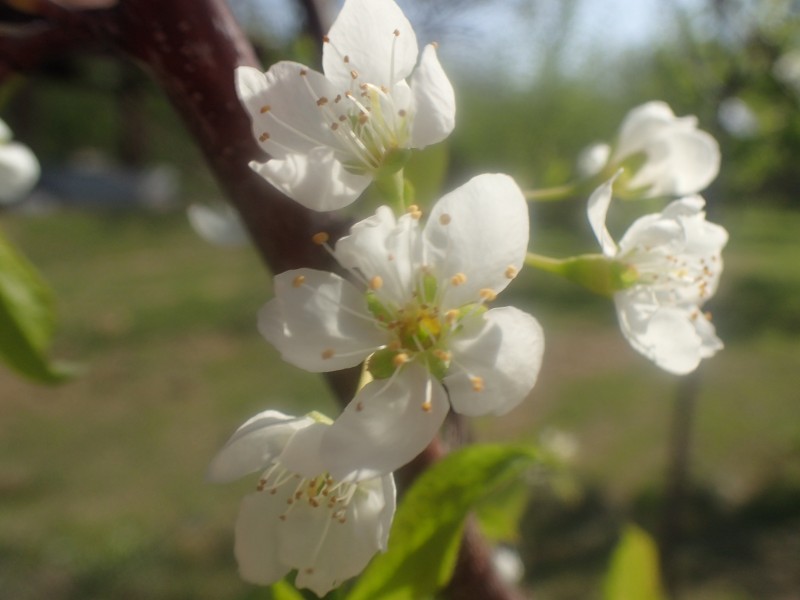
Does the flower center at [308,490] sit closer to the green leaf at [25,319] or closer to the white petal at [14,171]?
the green leaf at [25,319]

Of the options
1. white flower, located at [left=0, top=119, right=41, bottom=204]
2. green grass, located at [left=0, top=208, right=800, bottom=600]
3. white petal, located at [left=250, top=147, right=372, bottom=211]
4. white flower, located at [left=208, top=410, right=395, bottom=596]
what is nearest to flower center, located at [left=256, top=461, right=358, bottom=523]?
white flower, located at [left=208, top=410, right=395, bottom=596]

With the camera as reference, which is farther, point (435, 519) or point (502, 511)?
point (502, 511)

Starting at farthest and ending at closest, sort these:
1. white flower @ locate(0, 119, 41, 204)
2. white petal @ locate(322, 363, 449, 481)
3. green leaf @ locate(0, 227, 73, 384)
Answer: white flower @ locate(0, 119, 41, 204), green leaf @ locate(0, 227, 73, 384), white petal @ locate(322, 363, 449, 481)

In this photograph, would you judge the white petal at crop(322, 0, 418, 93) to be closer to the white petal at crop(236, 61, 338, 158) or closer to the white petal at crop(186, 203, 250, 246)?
the white petal at crop(236, 61, 338, 158)

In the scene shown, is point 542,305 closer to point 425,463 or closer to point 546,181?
point 546,181

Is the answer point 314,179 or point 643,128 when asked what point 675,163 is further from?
point 314,179

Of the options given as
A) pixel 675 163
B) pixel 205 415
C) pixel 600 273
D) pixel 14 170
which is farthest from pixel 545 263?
pixel 205 415
